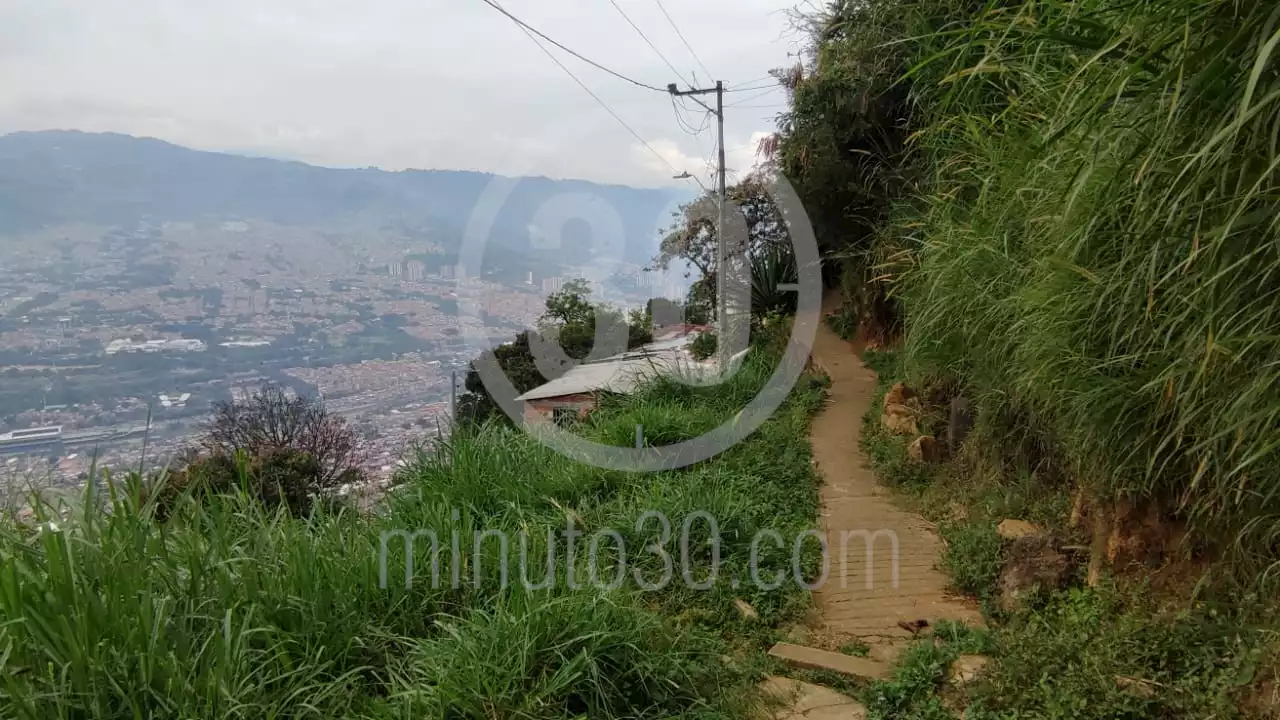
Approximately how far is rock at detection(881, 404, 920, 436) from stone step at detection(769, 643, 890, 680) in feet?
8.44

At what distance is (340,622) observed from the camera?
7.72 ft

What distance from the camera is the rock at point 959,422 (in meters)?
4.44

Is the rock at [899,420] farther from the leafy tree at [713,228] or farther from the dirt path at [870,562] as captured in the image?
the leafy tree at [713,228]

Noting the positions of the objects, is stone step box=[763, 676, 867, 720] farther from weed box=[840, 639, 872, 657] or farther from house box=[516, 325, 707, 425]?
house box=[516, 325, 707, 425]

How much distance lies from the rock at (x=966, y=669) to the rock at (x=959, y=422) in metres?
2.10

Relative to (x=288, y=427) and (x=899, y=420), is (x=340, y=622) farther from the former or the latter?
(x=288, y=427)

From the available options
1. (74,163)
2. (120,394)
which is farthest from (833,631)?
(74,163)

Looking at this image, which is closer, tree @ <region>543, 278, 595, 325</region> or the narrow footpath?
the narrow footpath

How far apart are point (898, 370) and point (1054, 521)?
315 centimetres

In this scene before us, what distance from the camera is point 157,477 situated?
2717mm

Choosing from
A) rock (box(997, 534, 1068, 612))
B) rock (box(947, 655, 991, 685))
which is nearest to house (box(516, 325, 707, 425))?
rock (box(997, 534, 1068, 612))

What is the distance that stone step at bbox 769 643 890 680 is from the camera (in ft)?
8.61

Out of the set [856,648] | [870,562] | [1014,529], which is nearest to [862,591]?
[870,562]

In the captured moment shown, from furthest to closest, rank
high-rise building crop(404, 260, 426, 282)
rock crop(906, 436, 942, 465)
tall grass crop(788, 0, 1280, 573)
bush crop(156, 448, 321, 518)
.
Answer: high-rise building crop(404, 260, 426, 282) → bush crop(156, 448, 321, 518) → rock crop(906, 436, 942, 465) → tall grass crop(788, 0, 1280, 573)
